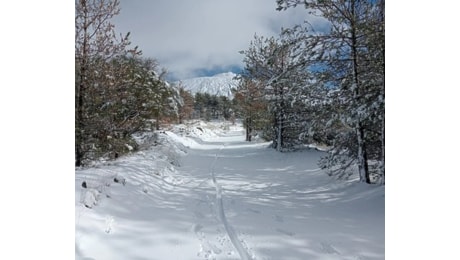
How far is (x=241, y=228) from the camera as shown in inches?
133

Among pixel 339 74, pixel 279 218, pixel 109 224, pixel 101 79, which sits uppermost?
pixel 339 74

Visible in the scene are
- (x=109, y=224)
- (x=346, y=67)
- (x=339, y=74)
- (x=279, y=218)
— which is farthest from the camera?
(x=339, y=74)

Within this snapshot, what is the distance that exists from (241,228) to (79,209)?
6.45ft

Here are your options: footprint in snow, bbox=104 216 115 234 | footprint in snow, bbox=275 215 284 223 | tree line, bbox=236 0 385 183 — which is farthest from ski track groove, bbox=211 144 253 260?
tree line, bbox=236 0 385 183

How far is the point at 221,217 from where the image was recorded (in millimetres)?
3820

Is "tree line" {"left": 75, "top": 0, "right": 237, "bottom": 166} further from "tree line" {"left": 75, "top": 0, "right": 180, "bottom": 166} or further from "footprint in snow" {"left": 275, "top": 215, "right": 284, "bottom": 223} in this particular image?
"footprint in snow" {"left": 275, "top": 215, "right": 284, "bottom": 223}

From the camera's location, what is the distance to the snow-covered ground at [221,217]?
2.74m

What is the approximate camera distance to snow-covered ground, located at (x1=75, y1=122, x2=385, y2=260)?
2744mm

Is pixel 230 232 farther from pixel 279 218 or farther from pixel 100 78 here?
pixel 100 78

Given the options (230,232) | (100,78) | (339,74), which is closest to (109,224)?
(230,232)

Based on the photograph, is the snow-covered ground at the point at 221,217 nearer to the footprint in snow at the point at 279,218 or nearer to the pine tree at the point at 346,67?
the footprint in snow at the point at 279,218
